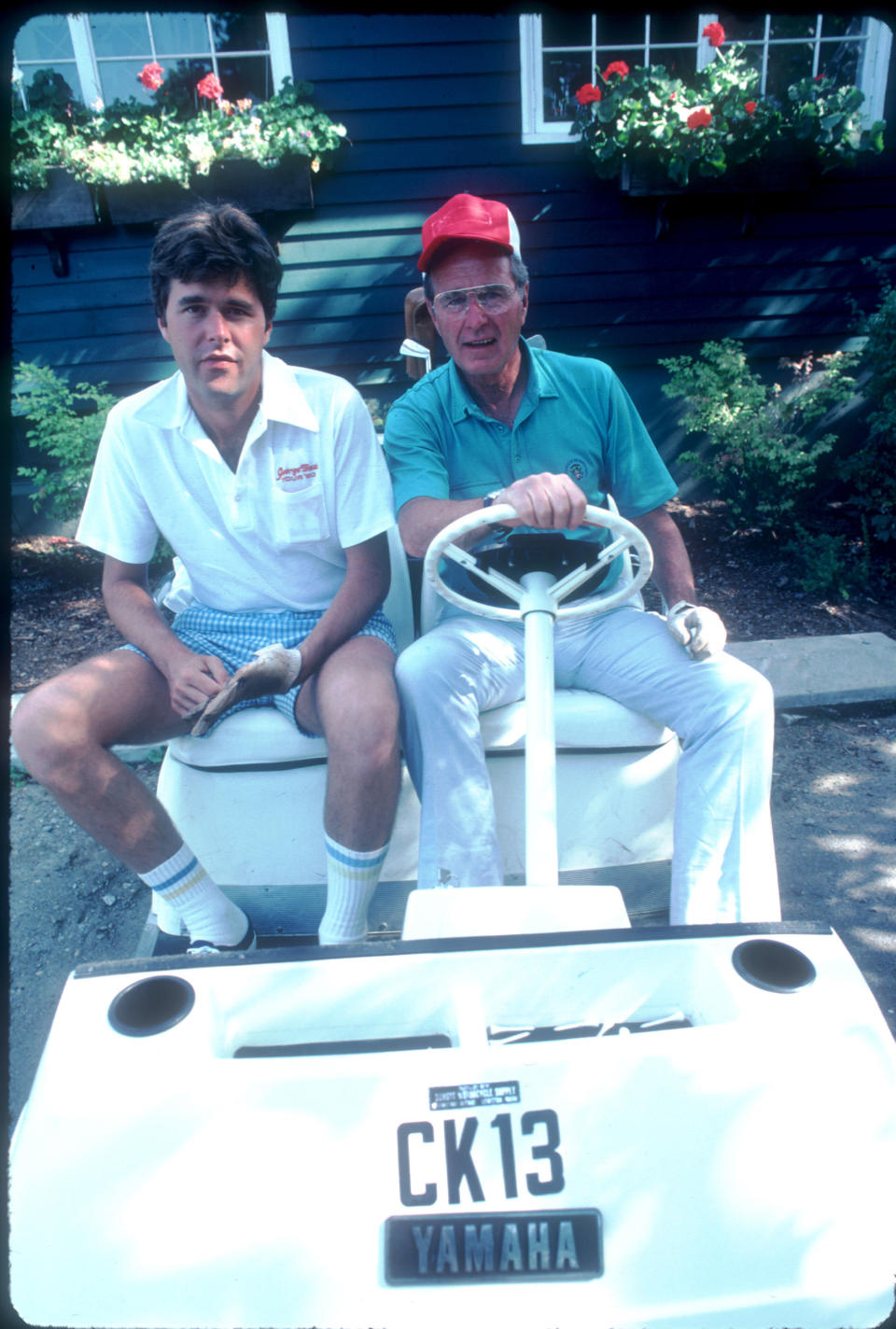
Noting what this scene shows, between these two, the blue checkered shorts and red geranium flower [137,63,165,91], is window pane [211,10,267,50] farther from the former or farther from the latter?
the blue checkered shorts

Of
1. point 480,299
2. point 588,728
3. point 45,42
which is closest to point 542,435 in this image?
point 480,299

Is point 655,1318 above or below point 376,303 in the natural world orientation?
below

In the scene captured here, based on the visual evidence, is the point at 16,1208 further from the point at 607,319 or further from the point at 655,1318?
the point at 607,319

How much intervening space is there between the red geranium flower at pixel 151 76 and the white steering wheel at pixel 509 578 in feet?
11.3

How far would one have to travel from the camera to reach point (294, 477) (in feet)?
6.30

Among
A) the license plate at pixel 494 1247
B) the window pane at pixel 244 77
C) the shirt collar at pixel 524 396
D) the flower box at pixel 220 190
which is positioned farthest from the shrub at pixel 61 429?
the license plate at pixel 494 1247

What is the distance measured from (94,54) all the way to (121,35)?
17 cm

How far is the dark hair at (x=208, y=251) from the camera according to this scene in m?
1.72

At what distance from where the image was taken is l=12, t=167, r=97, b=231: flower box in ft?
12.9

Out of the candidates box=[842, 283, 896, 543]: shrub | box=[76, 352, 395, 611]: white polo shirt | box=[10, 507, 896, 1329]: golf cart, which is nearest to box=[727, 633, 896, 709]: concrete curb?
box=[842, 283, 896, 543]: shrub

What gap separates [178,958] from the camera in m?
1.17

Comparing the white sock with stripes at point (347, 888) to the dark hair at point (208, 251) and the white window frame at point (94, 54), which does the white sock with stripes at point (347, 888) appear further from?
the white window frame at point (94, 54)

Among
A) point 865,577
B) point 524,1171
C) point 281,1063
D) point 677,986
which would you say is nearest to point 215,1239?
point 281,1063

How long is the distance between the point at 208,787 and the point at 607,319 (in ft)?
11.7
